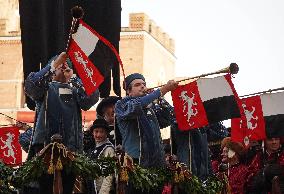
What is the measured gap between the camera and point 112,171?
23.6ft

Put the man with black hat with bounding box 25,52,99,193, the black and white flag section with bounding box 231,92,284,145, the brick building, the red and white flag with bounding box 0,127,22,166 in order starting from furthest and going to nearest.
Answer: the brick building → the red and white flag with bounding box 0,127,22,166 → the black and white flag section with bounding box 231,92,284,145 → the man with black hat with bounding box 25,52,99,193

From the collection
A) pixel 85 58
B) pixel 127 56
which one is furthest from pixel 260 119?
pixel 127 56

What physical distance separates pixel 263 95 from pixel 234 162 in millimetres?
1104

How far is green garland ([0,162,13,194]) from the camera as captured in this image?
6.83 m

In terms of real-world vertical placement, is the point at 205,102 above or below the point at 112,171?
above

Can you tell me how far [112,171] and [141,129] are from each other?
654 mm

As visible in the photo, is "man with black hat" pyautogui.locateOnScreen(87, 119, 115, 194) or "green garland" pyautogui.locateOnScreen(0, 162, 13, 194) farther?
"man with black hat" pyautogui.locateOnScreen(87, 119, 115, 194)

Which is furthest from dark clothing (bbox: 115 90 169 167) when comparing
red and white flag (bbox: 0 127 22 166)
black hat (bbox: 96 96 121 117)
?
red and white flag (bbox: 0 127 22 166)

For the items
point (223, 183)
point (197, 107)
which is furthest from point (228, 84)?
point (223, 183)

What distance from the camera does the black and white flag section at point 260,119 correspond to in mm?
9297

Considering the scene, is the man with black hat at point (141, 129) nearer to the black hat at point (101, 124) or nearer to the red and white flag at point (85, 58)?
the red and white flag at point (85, 58)

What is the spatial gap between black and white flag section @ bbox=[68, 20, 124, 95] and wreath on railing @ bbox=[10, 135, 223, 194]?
75 cm

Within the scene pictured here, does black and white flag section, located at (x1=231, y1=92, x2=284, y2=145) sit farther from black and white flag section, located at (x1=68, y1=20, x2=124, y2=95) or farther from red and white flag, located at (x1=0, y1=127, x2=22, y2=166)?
red and white flag, located at (x1=0, y1=127, x2=22, y2=166)

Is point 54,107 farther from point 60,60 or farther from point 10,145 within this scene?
point 10,145
